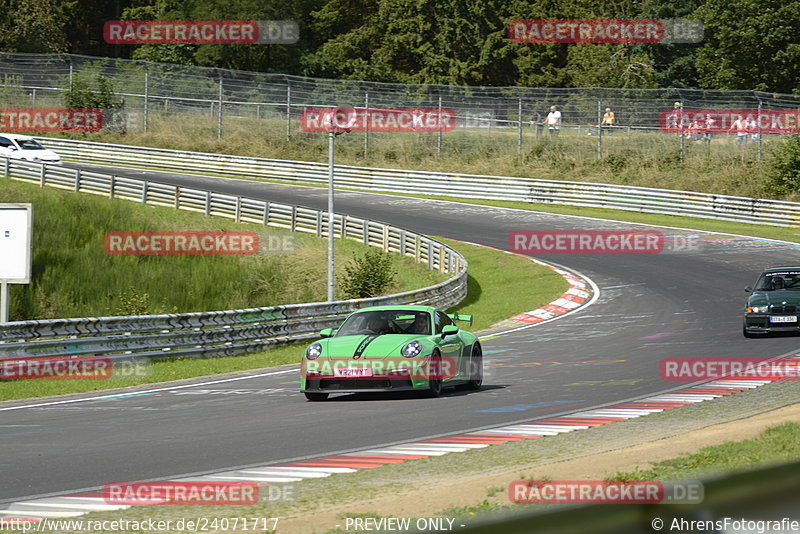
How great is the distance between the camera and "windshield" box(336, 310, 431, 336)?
47.4 feet

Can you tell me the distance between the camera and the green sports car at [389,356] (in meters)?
13.4

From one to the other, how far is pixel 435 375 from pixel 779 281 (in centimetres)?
966

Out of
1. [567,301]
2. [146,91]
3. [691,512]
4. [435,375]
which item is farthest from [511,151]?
[691,512]

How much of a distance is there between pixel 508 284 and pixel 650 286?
426cm

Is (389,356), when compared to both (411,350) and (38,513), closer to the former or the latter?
(411,350)

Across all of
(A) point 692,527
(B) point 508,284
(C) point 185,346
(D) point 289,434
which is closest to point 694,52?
(B) point 508,284

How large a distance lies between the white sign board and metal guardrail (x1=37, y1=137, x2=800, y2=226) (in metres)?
28.3

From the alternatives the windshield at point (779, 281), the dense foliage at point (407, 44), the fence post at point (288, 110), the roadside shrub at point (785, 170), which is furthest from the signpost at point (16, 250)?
the dense foliage at point (407, 44)

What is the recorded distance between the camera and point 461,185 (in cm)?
4781

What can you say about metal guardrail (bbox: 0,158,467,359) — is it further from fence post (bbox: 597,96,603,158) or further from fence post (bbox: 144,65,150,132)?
fence post (bbox: 144,65,150,132)

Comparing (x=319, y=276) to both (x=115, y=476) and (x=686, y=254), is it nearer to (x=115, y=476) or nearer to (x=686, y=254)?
(x=686, y=254)

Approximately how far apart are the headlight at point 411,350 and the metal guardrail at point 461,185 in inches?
→ 1129

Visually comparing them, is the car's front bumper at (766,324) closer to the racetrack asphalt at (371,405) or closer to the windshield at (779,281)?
the racetrack asphalt at (371,405)

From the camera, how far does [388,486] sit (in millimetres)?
7871
